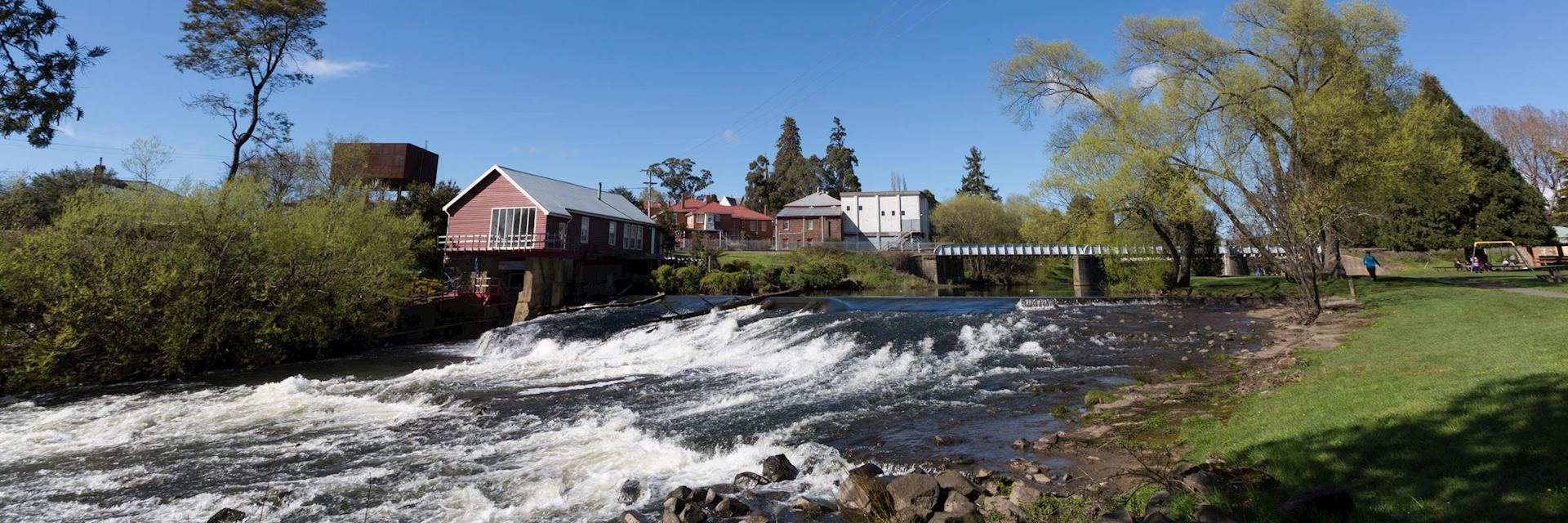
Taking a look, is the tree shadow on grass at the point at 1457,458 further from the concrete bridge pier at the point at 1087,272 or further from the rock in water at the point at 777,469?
the concrete bridge pier at the point at 1087,272

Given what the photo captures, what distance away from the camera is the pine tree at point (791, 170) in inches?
3809

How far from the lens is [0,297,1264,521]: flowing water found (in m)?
8.38

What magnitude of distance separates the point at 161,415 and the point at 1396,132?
1470 inches

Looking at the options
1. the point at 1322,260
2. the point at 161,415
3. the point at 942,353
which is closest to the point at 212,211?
the point at 161,415

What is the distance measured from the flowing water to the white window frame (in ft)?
46.7

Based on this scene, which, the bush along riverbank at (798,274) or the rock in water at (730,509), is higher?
the bush along riverbank at (798,274)

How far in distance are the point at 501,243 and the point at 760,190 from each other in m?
63.7

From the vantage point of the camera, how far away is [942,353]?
17.0 metres

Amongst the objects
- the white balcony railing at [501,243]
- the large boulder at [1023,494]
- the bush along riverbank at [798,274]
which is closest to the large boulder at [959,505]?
the large boulder at [1023,494]

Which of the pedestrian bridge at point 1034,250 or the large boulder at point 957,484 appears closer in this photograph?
the large boulder at point 957,484

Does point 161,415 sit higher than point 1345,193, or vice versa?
point 1345,193

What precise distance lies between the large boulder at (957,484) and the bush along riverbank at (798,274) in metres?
36.0

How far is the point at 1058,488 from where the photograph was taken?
7.23m

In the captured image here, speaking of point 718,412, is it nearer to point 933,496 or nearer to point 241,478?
point 933,496
